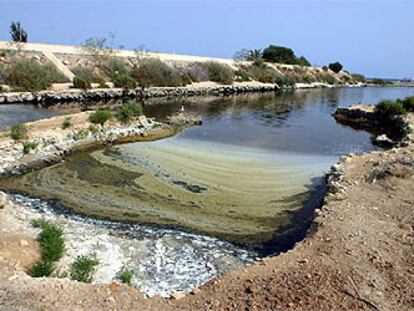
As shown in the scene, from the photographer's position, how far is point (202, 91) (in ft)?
172

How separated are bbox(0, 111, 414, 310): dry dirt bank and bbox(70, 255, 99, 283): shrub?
0.80m

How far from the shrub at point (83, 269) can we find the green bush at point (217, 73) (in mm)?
55557

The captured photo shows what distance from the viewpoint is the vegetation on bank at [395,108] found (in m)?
31.5

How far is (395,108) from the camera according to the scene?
3162 cm

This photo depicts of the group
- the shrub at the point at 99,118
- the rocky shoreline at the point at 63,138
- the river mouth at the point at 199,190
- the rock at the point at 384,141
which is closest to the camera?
the river mouth at the point at 199,190

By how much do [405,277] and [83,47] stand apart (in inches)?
2066

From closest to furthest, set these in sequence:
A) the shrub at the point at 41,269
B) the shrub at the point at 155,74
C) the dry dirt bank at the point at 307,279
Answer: the dry dirt bank at the point at 307,279 → the shrub at the point at 41,269 → the shrub at the point at 155,74

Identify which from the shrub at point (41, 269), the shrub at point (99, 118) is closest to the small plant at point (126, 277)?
the shrub at point (41, 269)

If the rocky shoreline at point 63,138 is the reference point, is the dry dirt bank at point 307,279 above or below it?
below

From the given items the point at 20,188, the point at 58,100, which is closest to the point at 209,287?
the point at 20,188

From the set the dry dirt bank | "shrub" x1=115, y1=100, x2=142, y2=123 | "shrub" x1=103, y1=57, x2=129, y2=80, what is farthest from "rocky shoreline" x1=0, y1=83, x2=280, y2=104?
the dry dirt bank

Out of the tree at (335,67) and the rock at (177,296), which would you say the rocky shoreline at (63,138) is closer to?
the rock at (177,296)

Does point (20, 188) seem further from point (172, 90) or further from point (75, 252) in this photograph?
point (172, 90)

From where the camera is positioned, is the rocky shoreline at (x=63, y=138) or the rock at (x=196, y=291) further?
the rocky shoreline at (x=63, y=138)
